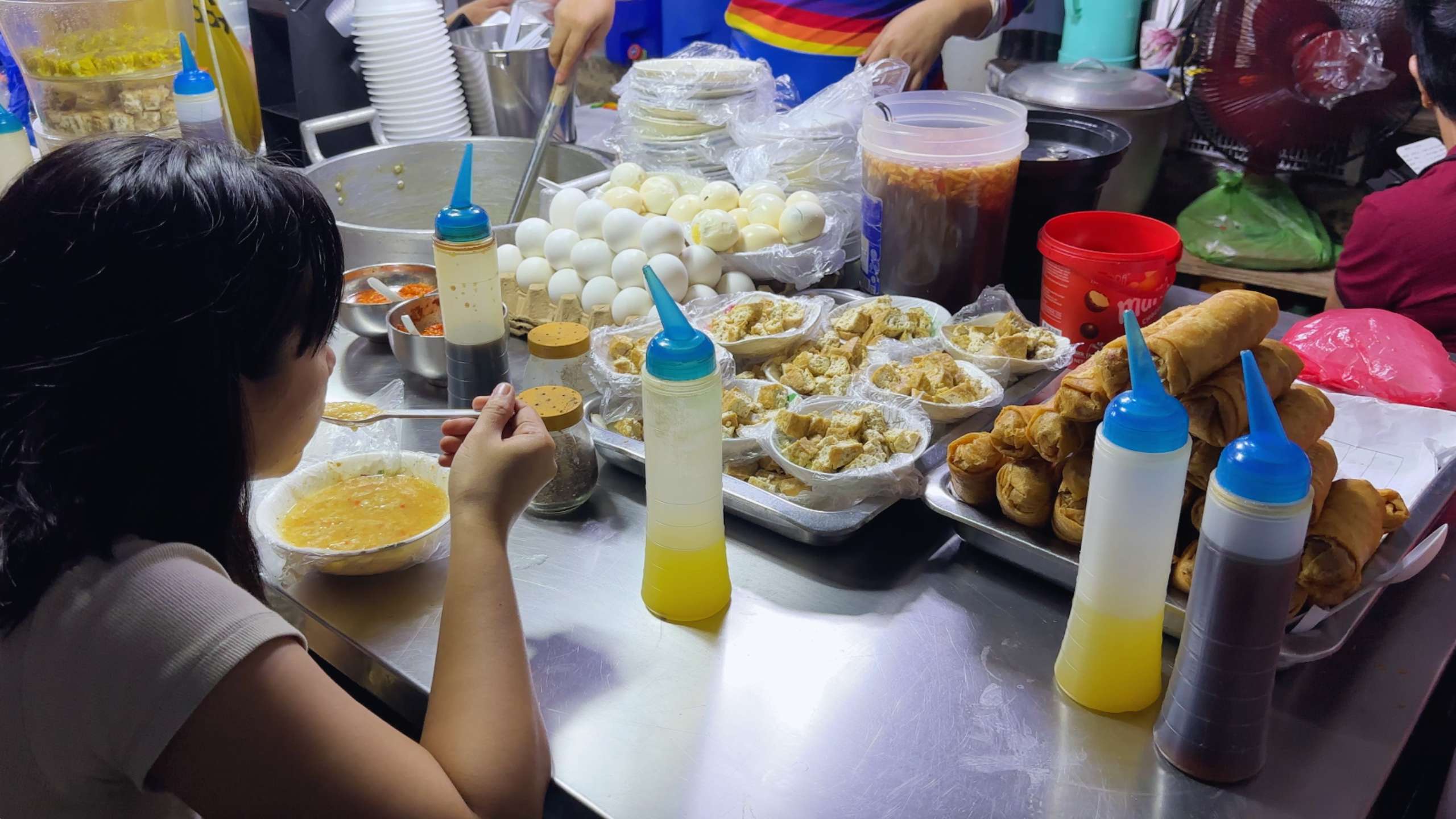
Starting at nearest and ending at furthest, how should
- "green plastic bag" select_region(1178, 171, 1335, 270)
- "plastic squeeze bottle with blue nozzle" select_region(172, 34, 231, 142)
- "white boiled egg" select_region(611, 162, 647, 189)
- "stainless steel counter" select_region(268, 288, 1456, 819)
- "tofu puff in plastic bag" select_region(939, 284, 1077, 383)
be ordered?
"stainless steel counter" select_region(268, 288, 1456, 819)
"tofu puff in plastic bag" select_region(939, 284, 1077, 383)
"white boiled egg" select_region(611, 162, 647, 189)
"plastic squeeze bottle with blue nozzle" select_region(172, 34, 231, 142)
"green plastic bag" select_region(1178, 171, 1335, 270)

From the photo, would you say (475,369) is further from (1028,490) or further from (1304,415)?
(1304,415)

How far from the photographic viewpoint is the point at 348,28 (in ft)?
7.73

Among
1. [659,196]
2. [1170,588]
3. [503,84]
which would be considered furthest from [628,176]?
[1170,588]

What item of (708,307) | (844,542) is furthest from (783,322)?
(844,542)

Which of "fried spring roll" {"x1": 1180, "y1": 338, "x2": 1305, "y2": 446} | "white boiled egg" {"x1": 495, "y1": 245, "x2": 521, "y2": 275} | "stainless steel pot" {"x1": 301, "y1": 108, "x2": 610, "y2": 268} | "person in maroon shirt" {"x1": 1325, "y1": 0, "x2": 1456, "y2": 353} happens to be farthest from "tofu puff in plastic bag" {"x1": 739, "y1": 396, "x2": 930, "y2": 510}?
→ "person in maroon shirt" {"x1": 1325, "y1": 0, "x2": 1456, "y2": 353}

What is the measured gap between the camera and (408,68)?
7.61 feet

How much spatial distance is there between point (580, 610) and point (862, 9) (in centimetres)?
203

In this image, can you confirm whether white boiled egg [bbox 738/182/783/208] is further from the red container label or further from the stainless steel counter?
the stainless steel counter

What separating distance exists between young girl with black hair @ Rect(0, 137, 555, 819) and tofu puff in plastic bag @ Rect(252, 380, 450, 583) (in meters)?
0.24

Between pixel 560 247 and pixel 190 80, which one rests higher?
pixel 190 80

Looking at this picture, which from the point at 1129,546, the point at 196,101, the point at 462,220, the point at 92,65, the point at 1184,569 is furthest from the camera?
the point at 92,65

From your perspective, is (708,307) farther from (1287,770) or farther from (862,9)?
(862,9)

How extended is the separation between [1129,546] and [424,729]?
617 mm

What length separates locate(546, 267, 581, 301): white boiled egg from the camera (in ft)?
5.37
